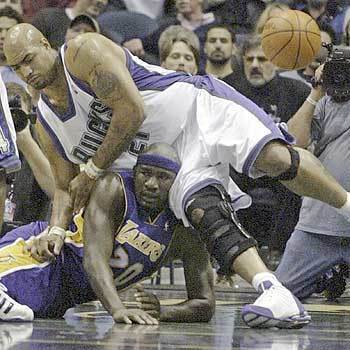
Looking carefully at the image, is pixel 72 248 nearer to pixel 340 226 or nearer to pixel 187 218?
pixel 187 218

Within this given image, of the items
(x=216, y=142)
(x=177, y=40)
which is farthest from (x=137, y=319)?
(x=177, y=40)

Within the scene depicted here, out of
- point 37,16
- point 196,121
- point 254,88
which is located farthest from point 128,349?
point 37,16

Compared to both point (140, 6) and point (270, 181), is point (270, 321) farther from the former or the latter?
point (140, 6)

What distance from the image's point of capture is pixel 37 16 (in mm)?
10000

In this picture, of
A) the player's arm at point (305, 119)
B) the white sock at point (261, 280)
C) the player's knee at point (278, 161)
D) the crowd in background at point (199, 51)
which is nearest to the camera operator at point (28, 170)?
the crowd in background at point (199, 51)

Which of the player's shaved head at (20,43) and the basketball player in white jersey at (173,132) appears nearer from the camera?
the basketball player in white jersey at (173,132)

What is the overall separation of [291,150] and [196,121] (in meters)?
0.48

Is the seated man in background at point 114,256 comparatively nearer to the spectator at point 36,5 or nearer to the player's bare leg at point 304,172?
the player's bare leg at point 304,172

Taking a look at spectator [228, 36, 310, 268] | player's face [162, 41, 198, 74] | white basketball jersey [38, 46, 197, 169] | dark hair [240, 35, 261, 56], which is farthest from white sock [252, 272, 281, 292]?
dark hair [240, 35, 261, 56]

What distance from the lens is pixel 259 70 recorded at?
8.92m

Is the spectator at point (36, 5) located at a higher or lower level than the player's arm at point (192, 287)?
higher

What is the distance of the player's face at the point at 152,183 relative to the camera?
5.42 metres

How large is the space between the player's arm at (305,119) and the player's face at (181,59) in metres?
1.33

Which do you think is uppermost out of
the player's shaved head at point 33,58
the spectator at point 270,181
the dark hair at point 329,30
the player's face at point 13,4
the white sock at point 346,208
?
the player's shaved head at point 33,58
